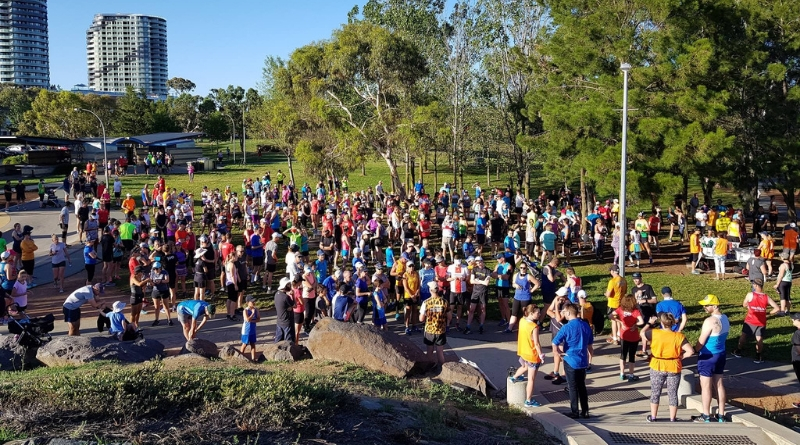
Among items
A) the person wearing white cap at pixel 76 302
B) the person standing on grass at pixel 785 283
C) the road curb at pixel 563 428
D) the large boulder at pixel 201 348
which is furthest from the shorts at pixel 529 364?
the person wearing white cap at pixel 76 302

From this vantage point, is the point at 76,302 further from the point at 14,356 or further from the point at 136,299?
the point at 14,356

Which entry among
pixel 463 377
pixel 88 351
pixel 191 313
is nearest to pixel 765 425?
pixel 463 377

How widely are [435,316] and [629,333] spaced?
2921 millimetres

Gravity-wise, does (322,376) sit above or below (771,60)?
below

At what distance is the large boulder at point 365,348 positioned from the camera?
33.9ft

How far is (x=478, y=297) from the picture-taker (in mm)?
13609

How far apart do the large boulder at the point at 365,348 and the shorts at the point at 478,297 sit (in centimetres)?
292

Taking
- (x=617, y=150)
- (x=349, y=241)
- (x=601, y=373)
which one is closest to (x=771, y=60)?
(x=617, y=150)

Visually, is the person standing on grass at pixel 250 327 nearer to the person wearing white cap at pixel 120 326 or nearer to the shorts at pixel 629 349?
the person wearing white cap at pixel 120 326

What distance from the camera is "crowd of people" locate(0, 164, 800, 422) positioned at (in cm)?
916

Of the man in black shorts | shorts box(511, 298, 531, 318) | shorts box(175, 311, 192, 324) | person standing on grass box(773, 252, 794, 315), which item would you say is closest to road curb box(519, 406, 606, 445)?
shorts box(511, 298, 531, 318)

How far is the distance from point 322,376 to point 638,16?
17654mm

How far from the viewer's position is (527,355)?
30.0 ft

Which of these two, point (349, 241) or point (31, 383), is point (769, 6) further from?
point (31, 383)
